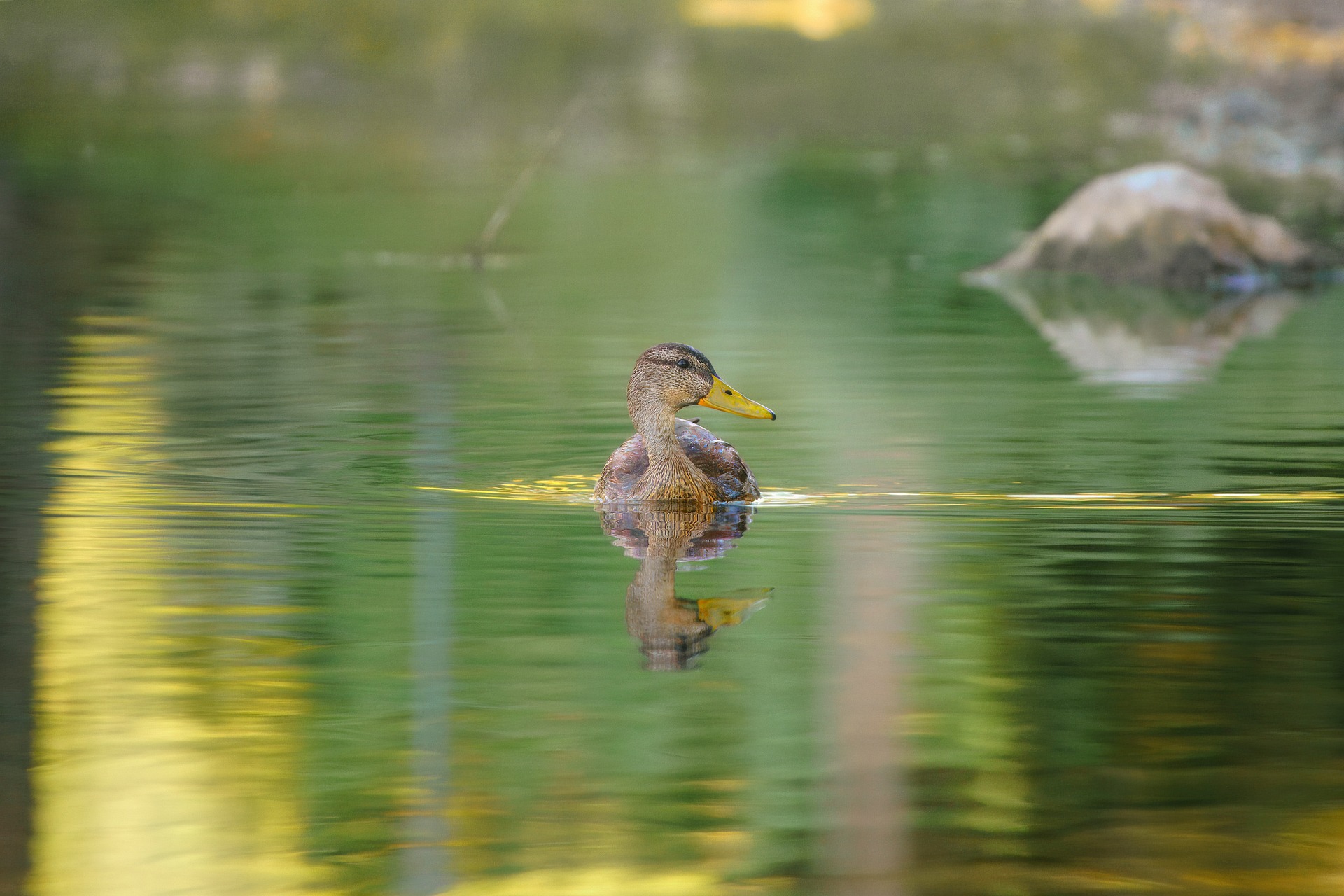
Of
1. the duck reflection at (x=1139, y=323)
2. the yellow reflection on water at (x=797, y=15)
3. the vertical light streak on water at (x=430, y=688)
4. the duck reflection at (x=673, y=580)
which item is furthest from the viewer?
the yellow reflection on water at (x=797, y=15)

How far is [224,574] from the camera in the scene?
10672 millimetres

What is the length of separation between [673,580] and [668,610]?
693 millimetres

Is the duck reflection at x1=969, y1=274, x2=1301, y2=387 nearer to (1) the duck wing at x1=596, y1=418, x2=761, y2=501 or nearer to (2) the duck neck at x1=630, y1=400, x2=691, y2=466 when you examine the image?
(1) the duck wing at x1=596, y1=418, x2=761, y2=501

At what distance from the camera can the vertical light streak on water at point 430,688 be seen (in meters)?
6.69

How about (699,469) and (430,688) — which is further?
(699,469)

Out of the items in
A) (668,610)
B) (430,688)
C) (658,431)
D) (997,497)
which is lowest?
(430,688)

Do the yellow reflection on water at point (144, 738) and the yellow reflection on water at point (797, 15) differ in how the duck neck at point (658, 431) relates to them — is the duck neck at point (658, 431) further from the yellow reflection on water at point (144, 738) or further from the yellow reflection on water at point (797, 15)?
the yellow reflection on water at point (797, 15)

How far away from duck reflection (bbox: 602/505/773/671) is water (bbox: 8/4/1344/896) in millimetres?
32

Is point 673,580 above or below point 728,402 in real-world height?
below

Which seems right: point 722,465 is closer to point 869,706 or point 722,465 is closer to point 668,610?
point 668,610

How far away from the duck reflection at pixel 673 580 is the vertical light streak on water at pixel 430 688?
2.54 feet

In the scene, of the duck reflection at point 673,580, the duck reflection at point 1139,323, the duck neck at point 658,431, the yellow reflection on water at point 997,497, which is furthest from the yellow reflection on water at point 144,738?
the duck reflection at point 1139,323

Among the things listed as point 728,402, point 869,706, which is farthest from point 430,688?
point 728,402

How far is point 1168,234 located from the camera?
27.2 meters
